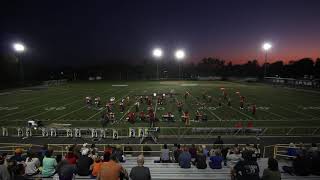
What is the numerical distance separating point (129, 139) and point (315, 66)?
139529 mm

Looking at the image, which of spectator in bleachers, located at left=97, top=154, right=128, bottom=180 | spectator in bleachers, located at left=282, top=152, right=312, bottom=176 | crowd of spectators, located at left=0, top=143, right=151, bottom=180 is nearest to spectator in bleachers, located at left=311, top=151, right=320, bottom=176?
spectator in bleachers, located at left=282, top=152, right=312, bottom=176

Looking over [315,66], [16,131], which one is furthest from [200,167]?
[315,66]

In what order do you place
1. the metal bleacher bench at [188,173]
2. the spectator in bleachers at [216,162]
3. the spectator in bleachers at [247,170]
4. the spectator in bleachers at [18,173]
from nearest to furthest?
the spectator in bleachers at [247,170]
the spectator in bleachers at [18,173]
the metal bleacher bench at [188,173]
the spectator in bleachers at [216,162]

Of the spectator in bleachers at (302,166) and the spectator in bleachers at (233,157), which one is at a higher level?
the spectator in bleachers at (302,166)

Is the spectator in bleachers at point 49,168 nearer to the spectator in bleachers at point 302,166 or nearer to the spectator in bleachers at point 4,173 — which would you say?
the spectator in bleachers at point 4,173

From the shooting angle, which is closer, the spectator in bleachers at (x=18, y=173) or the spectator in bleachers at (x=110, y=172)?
the spectator in bleachers at (x=110, y=172)

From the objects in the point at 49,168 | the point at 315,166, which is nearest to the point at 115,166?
the point at 49,168

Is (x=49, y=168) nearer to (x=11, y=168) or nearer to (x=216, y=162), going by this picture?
(x=11, y=168)

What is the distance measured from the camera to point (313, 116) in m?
32.7

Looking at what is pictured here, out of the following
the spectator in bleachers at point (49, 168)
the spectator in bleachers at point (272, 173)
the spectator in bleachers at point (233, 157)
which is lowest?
the spectator in bleachers at point (233, 157)

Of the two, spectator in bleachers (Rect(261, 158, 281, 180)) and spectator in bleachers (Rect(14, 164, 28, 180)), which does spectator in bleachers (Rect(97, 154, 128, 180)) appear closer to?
spectator in bleachers (Rect(14, 164, 28, 180))

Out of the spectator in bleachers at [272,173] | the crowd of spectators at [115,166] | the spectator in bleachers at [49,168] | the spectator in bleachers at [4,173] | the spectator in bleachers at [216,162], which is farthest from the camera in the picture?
the spectator in bleachers at [216,162]

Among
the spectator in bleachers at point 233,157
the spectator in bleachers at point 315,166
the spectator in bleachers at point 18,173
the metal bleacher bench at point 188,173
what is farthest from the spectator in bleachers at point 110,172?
the spectator in bleachers at point 233,157

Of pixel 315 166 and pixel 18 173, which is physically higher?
pixel 18 173
